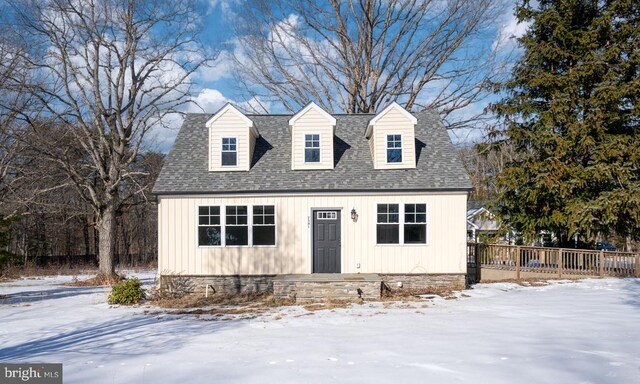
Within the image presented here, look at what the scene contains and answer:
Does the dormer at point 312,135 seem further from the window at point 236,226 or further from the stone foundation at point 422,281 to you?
the stone foundation at point 422,281

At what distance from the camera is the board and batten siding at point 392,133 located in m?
14.6

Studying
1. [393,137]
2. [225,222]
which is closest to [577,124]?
[393,137]

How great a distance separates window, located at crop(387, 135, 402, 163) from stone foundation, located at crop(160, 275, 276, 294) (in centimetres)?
533

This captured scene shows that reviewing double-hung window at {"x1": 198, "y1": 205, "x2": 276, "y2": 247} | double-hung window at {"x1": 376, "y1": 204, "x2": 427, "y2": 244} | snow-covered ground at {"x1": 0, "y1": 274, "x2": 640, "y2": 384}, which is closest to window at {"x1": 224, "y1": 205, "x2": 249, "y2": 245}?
double-hung window at {"x1": 198, "y1": 205, "x2": 276, "y2": 247}

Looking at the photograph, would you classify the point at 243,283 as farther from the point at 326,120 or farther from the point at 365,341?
the point at 365,341

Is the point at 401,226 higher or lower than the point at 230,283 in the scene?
higher

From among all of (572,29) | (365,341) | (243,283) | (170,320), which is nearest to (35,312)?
(170,320)

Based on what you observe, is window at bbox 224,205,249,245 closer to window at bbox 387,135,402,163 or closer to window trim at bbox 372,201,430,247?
window trim at bbox 372,201,430,247

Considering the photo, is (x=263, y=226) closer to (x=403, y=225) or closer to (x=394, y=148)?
(x=403, y=225)

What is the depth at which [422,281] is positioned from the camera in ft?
45.4

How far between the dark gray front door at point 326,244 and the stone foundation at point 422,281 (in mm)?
1552

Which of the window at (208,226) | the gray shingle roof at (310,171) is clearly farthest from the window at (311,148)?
the window at (208,226)

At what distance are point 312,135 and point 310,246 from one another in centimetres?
363

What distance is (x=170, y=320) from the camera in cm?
1032
